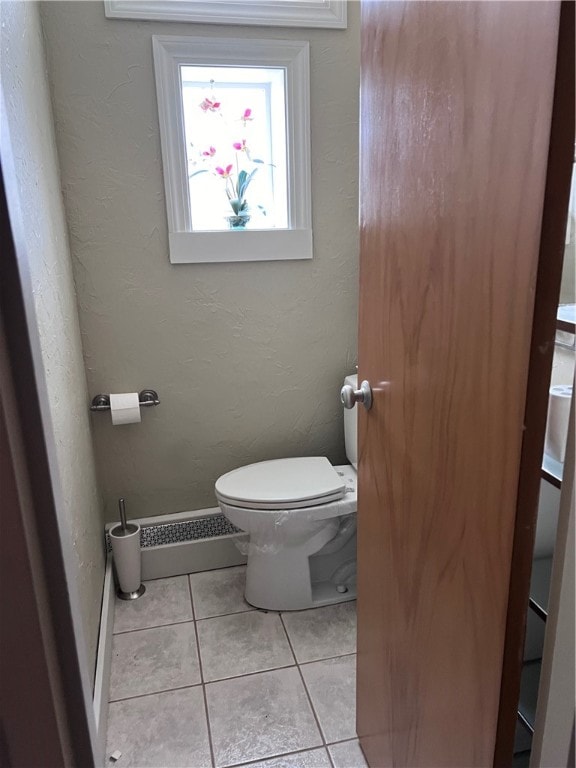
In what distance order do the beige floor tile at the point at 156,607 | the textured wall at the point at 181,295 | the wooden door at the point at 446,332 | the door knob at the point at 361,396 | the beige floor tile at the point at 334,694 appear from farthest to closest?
the beige floor tile at the point at 156,607
the textured wall at the point at 181,295
the beige floor tile at the point at 334,694
the door knob at the point at 361,396
the wooden door at the point at 446,332

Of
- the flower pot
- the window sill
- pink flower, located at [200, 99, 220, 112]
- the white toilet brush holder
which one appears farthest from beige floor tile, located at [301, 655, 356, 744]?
pink flower, located at [200, 99, 220, 112]

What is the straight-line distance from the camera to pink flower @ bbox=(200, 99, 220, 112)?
2041 mm

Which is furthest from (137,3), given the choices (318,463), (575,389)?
(575,389)

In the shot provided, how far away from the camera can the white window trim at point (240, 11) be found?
178 cm

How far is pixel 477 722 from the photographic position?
853mm

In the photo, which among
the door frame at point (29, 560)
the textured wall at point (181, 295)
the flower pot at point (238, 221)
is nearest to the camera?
the door frame at point (29, 560)

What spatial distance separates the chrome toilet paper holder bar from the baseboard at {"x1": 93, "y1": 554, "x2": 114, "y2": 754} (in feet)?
1.95

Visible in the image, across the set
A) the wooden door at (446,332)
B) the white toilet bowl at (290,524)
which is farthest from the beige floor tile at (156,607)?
the wooden door at (446,332)

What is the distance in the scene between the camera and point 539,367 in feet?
2.14

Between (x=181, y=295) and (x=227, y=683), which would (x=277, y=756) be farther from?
(x=181, y=295)

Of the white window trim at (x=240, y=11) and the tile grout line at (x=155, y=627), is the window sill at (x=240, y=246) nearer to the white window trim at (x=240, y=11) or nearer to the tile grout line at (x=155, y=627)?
the white window trim at (x=240, y=11)

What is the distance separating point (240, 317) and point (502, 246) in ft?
4.90

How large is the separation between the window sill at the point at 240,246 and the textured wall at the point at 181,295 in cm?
4

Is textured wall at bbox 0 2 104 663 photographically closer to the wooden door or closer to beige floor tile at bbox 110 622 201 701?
beige floor tile at bbox 110 622 201 701
